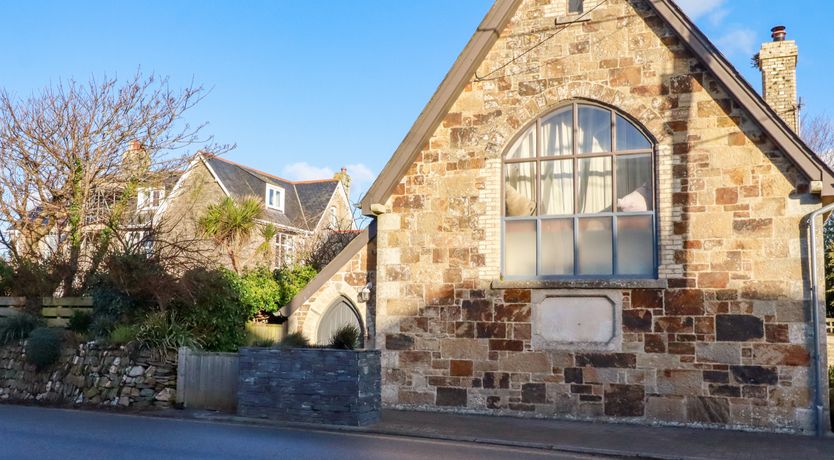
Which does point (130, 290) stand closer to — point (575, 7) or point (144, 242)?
point (144, 242)

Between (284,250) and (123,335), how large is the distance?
13631mm

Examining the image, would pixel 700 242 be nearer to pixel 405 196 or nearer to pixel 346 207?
pixel 405 196

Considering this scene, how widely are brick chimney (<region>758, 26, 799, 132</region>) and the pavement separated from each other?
22.6ft

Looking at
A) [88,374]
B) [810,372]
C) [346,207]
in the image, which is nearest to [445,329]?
[810,372]

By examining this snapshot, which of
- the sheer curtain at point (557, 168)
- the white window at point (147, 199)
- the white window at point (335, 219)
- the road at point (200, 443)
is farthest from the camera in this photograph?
the white window at point (335, 219)

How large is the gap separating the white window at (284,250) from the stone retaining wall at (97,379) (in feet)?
30.0

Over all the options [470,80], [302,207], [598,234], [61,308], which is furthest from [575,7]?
[302,207]

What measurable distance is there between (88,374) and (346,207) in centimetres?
2342

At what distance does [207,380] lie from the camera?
1395cm

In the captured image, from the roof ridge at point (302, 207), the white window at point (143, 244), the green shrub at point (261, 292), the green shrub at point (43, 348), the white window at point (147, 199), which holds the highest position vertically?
the roof ridge at point (302, 207)

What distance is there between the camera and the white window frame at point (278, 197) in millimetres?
33688

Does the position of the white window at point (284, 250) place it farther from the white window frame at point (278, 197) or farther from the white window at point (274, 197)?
the white window at point (274, 197)

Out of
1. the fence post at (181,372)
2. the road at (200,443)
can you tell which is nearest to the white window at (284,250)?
the fence post at (181,372)

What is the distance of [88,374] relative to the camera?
1491cm
